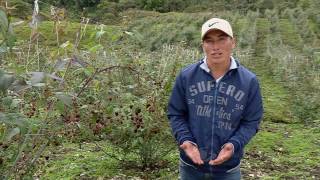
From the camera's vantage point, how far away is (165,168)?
15.4 feet

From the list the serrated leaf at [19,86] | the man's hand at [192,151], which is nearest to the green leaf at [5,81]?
the serrated leaf at [19,86]

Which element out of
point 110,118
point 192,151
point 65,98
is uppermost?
point 65,98

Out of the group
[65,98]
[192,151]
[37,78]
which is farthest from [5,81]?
[192,151]

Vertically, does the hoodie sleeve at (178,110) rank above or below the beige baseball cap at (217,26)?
below

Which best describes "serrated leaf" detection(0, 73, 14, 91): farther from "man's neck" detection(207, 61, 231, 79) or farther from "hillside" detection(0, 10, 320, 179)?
"man's neck" detection(207, 61, 231, 79)

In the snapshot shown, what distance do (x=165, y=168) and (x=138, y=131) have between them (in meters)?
0.64

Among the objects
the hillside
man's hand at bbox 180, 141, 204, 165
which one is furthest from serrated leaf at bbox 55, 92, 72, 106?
man's hand at bbox 180, 141, 204, 165

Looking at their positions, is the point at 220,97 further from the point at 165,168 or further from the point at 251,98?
the point at 165,168

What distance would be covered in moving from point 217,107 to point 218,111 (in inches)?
0.7

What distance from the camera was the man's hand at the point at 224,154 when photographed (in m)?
2.19

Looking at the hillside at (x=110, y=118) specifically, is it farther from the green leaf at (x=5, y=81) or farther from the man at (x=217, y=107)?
the man at (x=217, y=107)

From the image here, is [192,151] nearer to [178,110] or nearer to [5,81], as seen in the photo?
[178,110]

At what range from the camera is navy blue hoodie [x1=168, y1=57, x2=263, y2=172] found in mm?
2266

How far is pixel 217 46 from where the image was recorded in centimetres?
221
